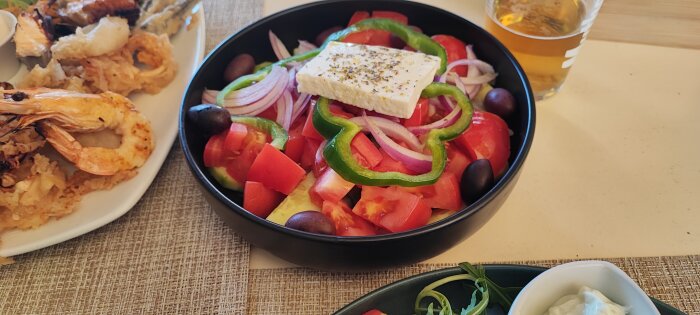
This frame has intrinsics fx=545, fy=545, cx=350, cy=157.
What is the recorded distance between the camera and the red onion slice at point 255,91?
4.68 feet

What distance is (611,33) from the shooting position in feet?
5.99

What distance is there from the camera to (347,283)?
1231 mm

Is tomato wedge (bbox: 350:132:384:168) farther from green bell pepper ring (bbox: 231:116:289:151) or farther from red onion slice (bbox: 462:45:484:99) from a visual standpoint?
red onion slice (bbox: 462:45:484:99)

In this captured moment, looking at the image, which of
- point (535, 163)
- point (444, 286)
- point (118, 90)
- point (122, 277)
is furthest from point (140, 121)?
point (535, 163)

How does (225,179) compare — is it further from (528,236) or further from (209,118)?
(528,236)

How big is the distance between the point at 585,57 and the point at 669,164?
1.55 feet

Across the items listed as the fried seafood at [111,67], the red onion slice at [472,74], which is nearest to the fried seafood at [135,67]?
the fried seafood at [111,67]

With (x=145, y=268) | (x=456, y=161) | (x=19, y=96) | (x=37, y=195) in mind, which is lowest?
(x=145, y=268)

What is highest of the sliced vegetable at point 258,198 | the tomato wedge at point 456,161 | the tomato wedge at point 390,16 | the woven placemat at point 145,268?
the tomato wedge at point 390,16

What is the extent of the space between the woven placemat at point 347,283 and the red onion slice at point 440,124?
32cm

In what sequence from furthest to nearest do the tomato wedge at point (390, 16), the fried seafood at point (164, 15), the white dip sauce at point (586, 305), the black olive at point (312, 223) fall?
the fried seafood at point (164, 15) → the tomato wedge at point (390, 16) → the black olive at point (312, 223) → the white dip sauce at point (586, 305)

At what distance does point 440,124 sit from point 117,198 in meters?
0.83

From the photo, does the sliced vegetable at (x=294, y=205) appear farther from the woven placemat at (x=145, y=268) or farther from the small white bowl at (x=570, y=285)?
the small white bowl at (x=570, y=285)

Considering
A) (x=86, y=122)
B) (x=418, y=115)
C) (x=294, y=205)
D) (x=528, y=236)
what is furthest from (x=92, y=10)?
(x=528, y=236)
